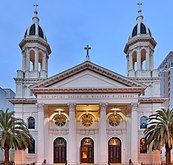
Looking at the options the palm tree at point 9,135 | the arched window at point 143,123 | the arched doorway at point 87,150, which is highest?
the arched window at point 143,123

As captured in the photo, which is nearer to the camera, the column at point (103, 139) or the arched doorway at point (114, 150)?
the column at point (103, 139)

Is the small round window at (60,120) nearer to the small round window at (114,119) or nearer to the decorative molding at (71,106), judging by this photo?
the decorative molding at (71,106)

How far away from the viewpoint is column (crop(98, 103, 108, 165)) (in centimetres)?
5550

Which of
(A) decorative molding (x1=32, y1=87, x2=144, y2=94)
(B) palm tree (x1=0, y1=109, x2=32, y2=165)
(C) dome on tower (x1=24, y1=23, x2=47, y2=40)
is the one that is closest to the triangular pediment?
(A) decorative molding (x1=32, y1=87, x2=144, y2=94)

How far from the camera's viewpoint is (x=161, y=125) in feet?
159

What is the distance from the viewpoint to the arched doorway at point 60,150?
59531mm

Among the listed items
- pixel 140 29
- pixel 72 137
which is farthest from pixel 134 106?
pixel 140 29

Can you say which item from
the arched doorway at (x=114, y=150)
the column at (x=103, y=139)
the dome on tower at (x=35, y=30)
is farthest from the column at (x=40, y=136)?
the dome on tower at (x=35, y=30)

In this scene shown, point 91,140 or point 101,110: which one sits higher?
point 101,110

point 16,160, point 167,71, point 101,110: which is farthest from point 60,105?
point 167,71

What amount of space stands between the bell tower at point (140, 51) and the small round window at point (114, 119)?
7839 millimetres

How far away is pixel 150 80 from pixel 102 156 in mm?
15601

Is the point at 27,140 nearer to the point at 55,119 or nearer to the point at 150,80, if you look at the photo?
the point at 55,119

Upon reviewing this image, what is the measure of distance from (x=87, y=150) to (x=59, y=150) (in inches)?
155
